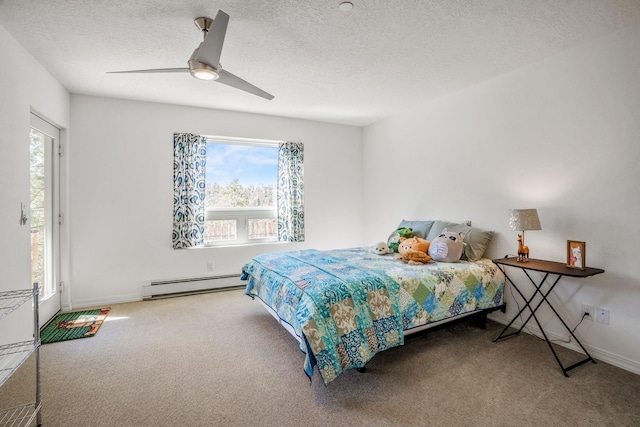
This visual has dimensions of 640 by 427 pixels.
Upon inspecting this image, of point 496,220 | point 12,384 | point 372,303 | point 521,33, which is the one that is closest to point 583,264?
point 496,220

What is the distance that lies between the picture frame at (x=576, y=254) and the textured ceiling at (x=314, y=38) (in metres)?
1.64

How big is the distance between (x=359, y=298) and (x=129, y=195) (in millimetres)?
3319

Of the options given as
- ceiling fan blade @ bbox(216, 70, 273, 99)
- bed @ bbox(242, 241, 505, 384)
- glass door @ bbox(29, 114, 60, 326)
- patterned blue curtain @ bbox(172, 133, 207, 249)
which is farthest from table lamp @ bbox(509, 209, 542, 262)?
glass door @ bbox(29, 114, 60, 326)

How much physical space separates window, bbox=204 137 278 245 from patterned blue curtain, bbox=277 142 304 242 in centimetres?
12

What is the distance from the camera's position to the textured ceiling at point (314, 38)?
2113 mm

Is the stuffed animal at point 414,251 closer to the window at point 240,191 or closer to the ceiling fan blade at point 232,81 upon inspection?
the ceiling fan blade at point 232,81

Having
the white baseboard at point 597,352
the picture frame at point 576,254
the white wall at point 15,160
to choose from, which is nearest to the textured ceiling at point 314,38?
the white wall at point 15,160

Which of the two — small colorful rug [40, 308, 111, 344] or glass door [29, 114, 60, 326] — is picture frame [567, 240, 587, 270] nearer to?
small colorful rug [40, 308, 111, 344]

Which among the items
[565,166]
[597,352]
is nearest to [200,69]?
[565,166]

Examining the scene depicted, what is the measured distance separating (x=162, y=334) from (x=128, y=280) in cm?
140

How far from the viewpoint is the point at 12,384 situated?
7.04ft

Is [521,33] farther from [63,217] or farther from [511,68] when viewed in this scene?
[63,217]

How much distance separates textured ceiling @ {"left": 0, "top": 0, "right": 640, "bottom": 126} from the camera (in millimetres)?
2113

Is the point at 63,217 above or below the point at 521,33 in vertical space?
below
